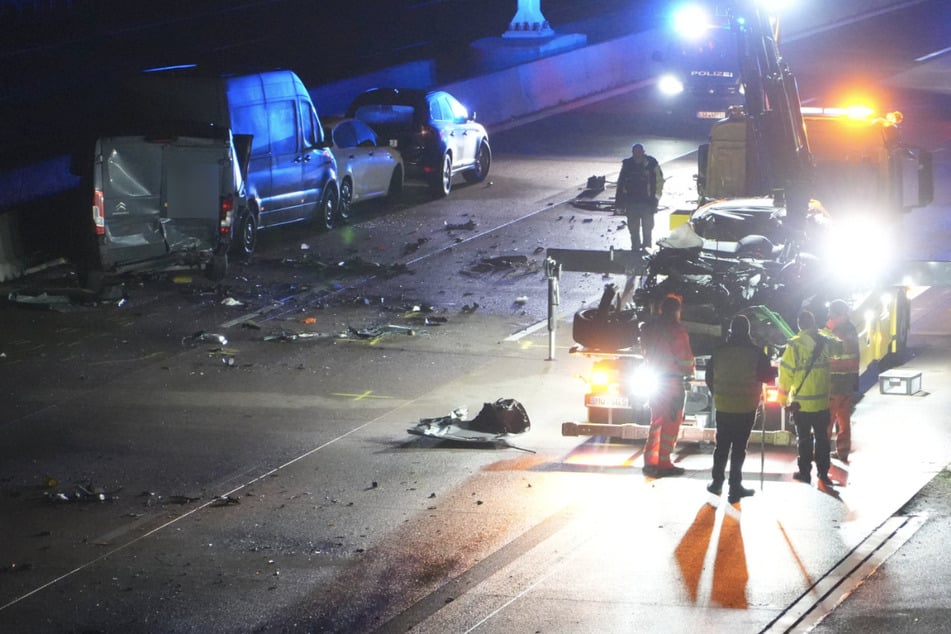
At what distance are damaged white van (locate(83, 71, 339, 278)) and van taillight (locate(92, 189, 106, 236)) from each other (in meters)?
0.01

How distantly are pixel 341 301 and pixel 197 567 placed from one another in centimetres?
1006

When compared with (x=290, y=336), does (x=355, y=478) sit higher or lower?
lower

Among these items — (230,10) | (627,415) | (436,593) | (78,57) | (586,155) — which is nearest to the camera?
(436,593)

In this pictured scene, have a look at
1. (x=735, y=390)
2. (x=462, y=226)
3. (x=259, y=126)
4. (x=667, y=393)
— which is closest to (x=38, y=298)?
(x=259, y=126)

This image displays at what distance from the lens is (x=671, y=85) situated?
125 feet

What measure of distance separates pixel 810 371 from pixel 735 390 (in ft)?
2.44

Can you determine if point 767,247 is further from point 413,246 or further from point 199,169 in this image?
point 413,246

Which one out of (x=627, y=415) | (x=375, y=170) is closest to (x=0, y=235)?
(x=375, y=170)

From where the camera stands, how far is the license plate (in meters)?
14.3

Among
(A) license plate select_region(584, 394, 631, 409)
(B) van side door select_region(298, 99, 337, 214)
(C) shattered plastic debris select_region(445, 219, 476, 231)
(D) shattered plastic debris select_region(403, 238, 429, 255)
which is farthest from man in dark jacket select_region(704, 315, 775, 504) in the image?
(C) shattered plastic debris select_region(445, 219, 476, 231)

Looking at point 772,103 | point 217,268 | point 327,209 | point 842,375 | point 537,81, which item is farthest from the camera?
point 537,81

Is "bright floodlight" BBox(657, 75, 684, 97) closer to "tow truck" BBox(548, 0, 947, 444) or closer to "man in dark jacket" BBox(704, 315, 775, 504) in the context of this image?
"tow truck" BBox(548, 0, 947, 444)

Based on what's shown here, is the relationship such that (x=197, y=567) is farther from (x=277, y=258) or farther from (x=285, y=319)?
(x=277, y=258)

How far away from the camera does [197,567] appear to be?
11406 mm
